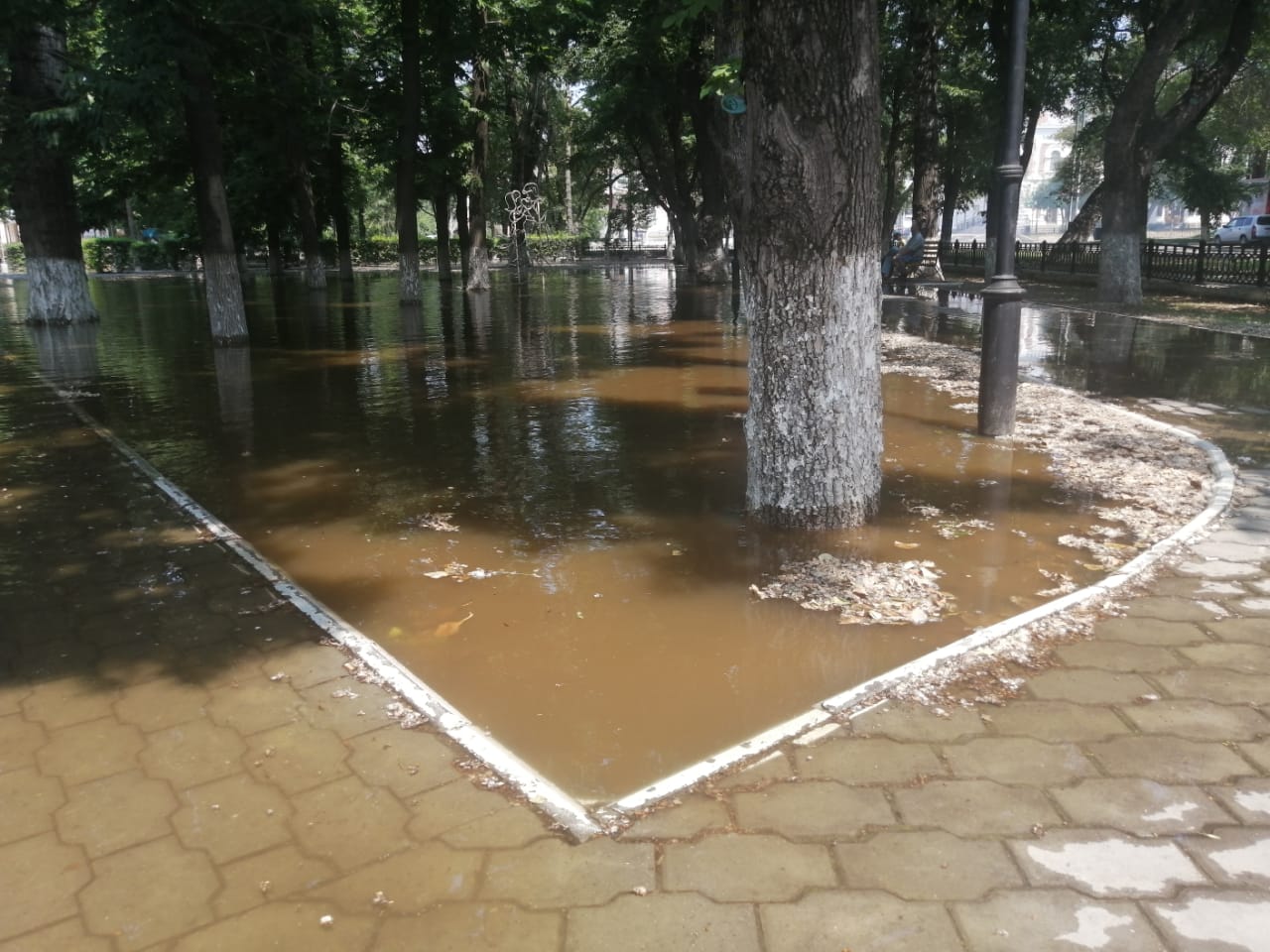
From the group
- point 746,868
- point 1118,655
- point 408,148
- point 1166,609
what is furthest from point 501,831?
point 408,148

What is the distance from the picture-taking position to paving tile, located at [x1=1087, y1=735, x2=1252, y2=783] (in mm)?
3137

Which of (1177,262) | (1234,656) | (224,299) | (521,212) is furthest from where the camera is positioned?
(521,212)

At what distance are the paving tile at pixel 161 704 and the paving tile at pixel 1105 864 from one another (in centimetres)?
310

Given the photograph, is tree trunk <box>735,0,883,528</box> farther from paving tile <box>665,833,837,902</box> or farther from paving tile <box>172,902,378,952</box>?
paving tile <box>172,902,378,952</box>

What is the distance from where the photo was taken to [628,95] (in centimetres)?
2748

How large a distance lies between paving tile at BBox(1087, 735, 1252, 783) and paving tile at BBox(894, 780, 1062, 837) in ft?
1.28

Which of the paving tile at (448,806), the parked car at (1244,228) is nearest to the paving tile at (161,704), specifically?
the paving tile at (448,806)

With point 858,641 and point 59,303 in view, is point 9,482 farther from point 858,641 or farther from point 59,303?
point 59,303

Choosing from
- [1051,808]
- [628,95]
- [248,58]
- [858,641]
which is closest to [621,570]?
[858,641]

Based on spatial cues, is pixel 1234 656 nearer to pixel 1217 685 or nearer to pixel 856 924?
pixel 1217 685

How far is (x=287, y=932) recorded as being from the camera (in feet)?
8.27

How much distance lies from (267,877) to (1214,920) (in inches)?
105

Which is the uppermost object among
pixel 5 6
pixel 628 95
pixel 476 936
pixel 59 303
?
pixel 628 95

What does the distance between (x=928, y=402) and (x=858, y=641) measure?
5976 mm
